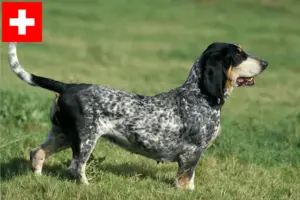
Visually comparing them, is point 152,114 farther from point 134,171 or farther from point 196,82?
point 134,171

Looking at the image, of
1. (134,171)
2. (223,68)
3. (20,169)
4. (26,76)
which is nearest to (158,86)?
(134,171)

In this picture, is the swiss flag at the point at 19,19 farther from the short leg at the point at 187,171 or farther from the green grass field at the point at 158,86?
the short leg at the point at 187,171

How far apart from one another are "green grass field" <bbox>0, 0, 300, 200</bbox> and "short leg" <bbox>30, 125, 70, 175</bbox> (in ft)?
0.55

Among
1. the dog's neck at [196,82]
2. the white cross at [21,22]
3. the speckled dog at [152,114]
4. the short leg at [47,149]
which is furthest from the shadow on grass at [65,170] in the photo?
the white cross at [21,22]

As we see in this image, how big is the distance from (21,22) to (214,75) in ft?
9.06

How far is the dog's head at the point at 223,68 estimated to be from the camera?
795 cm

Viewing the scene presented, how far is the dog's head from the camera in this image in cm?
795

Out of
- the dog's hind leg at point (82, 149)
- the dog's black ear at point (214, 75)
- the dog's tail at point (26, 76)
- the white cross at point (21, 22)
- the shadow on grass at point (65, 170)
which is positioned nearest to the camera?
the dog's hind leg at point (82, 149)

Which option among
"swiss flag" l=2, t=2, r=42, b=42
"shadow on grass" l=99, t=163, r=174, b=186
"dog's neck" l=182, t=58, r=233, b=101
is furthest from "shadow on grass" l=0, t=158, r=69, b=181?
"dog's neck" l=182, t=58, r=233, b=101

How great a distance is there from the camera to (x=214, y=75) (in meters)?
7.94

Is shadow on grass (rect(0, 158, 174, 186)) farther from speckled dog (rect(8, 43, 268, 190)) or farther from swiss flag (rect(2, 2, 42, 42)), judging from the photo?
swiss flag (rect(2, 2, 42, 42))

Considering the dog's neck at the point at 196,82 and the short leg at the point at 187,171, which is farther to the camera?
the dog's neck at the point at 196,82

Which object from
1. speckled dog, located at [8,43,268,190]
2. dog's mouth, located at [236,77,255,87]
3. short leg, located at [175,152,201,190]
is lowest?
short leg, located at [175,152,201,190]

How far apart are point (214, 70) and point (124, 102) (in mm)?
1210
